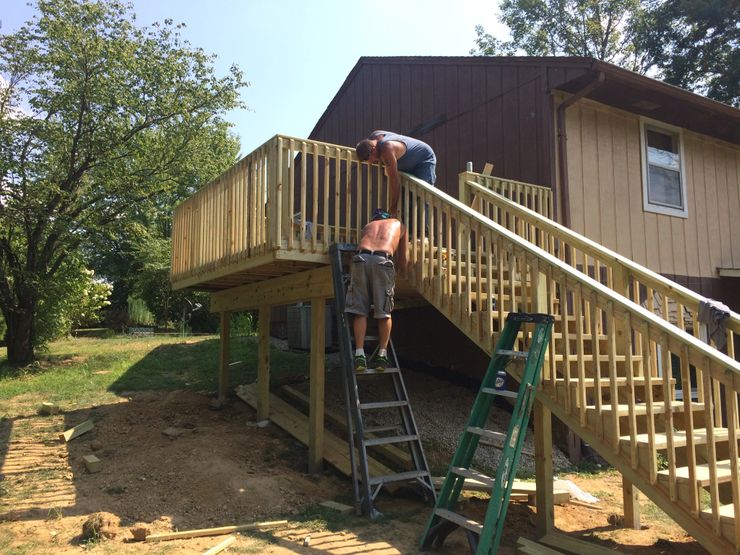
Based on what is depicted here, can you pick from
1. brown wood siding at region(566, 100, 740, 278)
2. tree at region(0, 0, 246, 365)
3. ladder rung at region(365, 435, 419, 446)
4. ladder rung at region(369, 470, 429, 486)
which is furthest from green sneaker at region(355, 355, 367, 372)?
tree at region(0, 0, 246, 365)

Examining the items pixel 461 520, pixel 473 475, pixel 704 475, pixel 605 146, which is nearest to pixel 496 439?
pixel 473 475

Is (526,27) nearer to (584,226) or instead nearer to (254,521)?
(584,226)

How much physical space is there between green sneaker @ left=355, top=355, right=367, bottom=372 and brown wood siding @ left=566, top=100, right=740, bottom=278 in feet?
13.2

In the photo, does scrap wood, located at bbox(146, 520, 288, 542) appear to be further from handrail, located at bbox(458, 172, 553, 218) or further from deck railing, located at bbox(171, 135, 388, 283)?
handrail, located at bbox(458, 172, 553, 218)

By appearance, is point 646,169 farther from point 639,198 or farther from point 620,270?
point 620,270

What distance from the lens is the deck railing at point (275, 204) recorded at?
17.7ft

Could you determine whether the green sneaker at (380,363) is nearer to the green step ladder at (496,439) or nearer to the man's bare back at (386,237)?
the man's bare back at (386,237)

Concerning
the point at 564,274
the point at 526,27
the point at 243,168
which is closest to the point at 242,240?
the point at 243,168

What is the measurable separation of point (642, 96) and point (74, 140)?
33.8ft

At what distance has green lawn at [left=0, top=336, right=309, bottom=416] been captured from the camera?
8.82 meters

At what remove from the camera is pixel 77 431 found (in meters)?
6.81

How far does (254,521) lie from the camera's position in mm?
4617

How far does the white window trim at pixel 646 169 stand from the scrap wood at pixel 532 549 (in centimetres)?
616

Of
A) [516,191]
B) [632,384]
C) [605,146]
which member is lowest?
[632,384]
